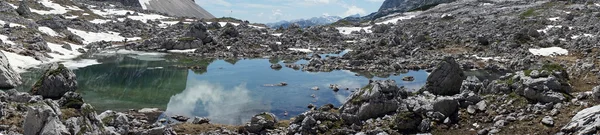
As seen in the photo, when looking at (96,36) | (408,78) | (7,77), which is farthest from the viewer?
(96,36)

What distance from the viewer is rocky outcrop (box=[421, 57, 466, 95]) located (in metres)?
37.6

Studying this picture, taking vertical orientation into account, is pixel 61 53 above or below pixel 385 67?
above

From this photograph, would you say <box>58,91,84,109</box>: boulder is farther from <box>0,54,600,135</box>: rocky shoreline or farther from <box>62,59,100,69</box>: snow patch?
<box>62,59,100,69</box>: snow patch

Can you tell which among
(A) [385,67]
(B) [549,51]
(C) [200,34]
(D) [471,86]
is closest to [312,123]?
(D) [471,86]

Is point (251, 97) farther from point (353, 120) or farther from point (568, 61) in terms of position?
point (568, 61)

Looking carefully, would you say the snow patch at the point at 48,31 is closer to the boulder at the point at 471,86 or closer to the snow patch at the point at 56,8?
the snow patch at the point at 56,8

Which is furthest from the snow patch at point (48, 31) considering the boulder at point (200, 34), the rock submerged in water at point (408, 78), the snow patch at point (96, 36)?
the rock submerged in water at point (408, 78)

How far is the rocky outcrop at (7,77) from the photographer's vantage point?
1808 inches

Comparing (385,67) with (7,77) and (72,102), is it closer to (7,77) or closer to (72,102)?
(72,102)

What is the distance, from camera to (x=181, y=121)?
116 ft

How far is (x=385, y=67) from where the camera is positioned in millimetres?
63594

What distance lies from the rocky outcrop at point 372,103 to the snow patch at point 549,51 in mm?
40938

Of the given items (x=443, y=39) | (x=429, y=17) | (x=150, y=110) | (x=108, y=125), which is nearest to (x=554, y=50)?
(x=443, y=39)

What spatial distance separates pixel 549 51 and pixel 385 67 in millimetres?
23008
